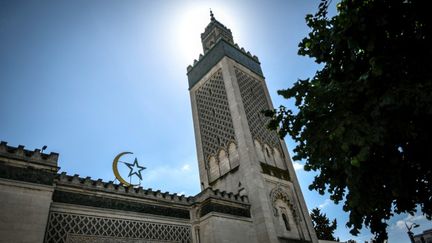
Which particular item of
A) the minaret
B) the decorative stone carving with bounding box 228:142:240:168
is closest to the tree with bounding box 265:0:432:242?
the minaret

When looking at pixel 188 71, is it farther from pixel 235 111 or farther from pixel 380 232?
pixel 380 232

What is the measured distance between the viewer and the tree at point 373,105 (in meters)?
4.73

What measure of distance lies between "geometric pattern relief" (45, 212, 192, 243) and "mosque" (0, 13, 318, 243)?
0.03 meters

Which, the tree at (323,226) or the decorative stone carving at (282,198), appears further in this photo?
the tree at (323,226)

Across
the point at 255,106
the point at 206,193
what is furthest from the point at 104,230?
the point at 255,106

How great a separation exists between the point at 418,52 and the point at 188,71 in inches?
836

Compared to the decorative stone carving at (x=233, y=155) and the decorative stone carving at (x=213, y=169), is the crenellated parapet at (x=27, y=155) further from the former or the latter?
the decorative stone carving at (x=213, y=169)

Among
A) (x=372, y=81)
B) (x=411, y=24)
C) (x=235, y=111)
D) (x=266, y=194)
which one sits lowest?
(x=372, y=81)

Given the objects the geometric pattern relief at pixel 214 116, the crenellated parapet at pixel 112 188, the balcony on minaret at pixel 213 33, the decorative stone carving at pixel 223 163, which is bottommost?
the crenellated parapet at pixel 112 188

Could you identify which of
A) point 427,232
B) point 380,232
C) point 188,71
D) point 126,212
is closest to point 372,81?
point 380,232

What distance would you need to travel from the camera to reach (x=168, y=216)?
12898 millimetres

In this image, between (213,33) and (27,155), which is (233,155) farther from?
(213,33)

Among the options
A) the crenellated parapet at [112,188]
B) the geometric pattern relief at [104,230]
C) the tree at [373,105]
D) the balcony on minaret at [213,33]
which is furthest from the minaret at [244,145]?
the tree at [373,105]

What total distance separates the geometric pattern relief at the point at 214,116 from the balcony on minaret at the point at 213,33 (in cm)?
504
